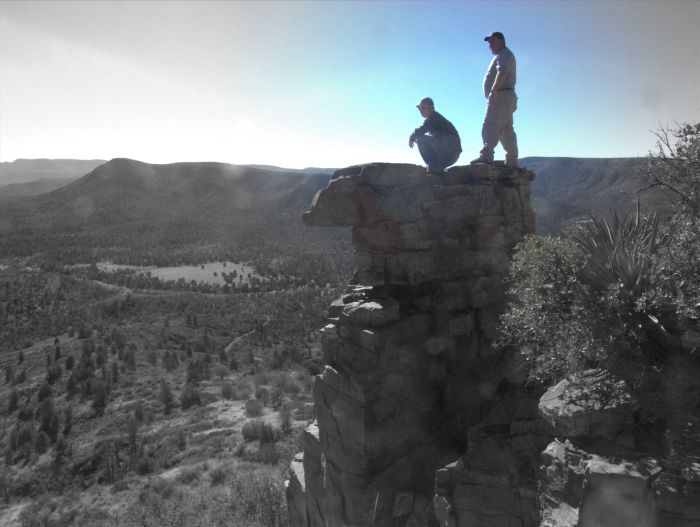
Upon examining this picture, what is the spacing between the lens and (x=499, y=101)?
7.09 m

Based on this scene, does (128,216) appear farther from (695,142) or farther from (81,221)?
(695,142)

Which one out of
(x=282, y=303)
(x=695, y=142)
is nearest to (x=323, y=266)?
(x=282, y=303)

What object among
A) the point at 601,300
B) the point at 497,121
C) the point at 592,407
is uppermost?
the point at 497,121

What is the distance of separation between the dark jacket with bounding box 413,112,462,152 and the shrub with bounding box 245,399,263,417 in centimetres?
1019

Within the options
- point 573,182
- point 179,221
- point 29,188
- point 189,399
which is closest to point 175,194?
point 179,221

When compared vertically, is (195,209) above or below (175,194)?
below

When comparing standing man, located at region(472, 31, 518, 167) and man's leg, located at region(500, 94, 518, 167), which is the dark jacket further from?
man's leg, located at region(500, 94, 518, 167)

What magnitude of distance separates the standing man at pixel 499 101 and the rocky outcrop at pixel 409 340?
0.53m

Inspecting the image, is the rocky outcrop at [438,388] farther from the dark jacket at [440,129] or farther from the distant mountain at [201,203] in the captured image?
the distant mountain at [201,203]

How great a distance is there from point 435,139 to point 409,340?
3258 millimetres

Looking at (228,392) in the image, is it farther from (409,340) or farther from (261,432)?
(409,340)

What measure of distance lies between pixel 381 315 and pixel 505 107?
407 centimetres

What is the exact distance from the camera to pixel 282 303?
2744 cm

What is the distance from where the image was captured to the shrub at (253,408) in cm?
1380
